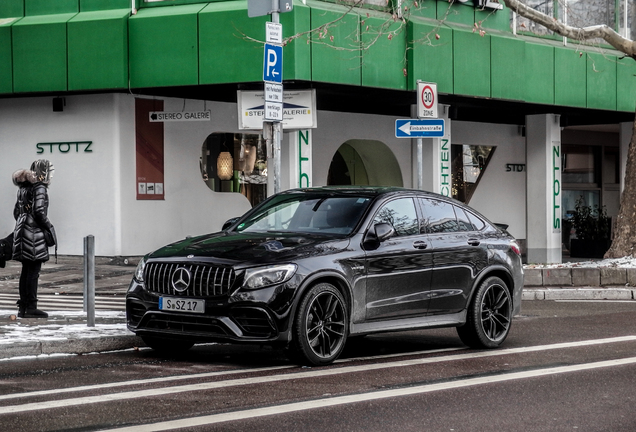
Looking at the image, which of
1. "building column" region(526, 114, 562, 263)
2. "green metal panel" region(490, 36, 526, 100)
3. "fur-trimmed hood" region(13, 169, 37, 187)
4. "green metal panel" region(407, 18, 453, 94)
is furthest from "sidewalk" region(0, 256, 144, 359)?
"building column" region(526, 114, 562, 263)

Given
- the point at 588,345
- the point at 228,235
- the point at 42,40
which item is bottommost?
the point at 588,345

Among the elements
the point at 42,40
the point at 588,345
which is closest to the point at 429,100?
the point at 588,345

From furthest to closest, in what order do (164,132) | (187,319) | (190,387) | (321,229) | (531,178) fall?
(531,178) < (164,132) < (321,229) < (187,319) < (190,387)

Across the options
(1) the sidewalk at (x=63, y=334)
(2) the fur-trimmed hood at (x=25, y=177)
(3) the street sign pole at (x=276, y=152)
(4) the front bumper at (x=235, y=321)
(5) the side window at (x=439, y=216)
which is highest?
(3) the street sign pole at (x=276, y=152)

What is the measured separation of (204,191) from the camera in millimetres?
24125

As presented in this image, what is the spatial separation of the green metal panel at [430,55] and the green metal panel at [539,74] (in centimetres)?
288

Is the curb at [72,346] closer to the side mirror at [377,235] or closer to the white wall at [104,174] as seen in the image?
the side mirror at [377,235]

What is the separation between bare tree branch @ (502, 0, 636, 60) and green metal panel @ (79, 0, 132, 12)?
25.4ft

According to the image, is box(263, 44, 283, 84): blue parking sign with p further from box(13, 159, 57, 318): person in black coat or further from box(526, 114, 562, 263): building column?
box(526, 114, 562, 263): building column

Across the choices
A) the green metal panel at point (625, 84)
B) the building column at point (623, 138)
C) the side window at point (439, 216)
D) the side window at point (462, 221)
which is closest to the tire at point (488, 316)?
the side window at point (462, 221)

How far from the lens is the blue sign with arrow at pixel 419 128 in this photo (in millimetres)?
16875

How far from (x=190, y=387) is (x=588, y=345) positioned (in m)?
4.55

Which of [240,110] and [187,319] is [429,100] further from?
[187,319]

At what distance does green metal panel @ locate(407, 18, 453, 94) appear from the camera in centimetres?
2292
